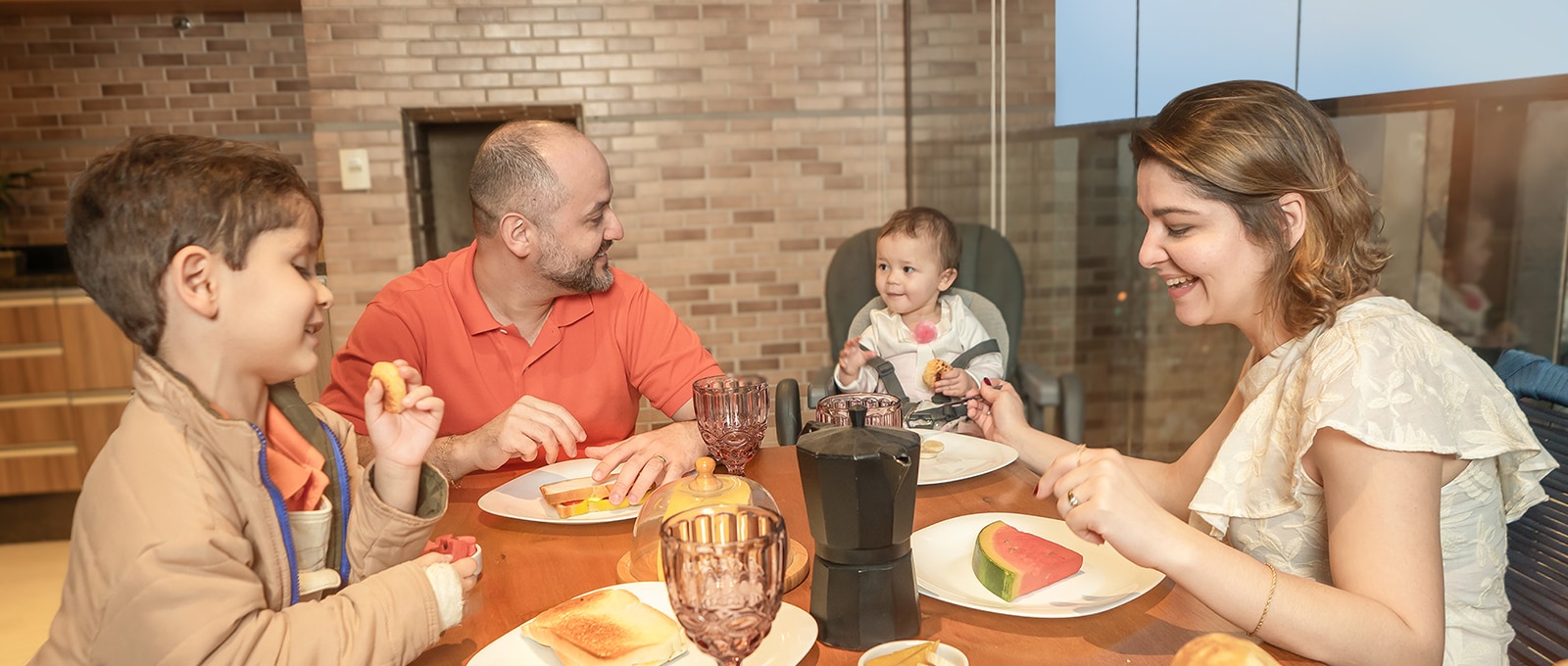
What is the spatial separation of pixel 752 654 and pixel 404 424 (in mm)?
555

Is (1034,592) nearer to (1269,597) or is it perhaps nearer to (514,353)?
(1269,597)

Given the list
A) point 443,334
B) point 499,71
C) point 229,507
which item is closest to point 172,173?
point 229,507

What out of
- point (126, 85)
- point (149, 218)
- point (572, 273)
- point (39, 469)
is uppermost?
point (126, 85)

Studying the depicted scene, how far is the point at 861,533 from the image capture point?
108 centimetres

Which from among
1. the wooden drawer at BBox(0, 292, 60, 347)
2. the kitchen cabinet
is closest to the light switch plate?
the kitchen cabinet

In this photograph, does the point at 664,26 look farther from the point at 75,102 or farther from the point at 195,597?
the point at 195,597

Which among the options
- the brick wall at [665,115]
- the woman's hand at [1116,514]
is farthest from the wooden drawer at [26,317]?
the woman's hand at [1116,514]

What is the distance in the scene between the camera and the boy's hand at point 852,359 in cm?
306

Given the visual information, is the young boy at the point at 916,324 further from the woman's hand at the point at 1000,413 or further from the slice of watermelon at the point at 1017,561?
the slice of watermelon at the point at 1017,561

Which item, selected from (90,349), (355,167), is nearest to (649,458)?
(355,167)

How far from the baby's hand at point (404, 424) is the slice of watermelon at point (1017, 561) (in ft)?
2.34

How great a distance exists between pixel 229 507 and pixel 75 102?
16.3ft

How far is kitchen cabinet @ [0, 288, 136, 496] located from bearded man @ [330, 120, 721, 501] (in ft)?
9.90

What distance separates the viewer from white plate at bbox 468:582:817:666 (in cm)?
105
